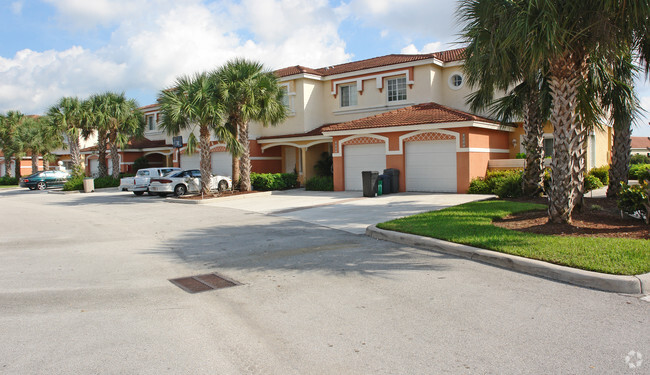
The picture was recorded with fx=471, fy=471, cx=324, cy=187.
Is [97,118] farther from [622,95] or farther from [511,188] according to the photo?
[622,95]

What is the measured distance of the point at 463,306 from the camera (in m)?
5.51

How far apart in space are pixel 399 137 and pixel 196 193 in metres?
10.6

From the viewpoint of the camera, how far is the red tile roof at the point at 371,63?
2484 centimetres

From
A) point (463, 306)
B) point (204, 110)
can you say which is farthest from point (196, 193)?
point (463, 306)

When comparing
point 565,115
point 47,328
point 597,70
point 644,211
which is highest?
point 597,70

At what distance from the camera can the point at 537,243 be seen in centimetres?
794

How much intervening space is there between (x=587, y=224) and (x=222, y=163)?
2439cm

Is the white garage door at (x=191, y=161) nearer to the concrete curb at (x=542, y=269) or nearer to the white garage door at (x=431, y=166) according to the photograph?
the white garage door at (x=431, y=166)

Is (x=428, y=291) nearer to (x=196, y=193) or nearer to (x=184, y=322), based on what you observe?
(x=184, y=322)

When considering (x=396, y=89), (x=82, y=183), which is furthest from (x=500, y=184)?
(x=82, y=183)

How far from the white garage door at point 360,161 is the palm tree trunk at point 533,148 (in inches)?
302

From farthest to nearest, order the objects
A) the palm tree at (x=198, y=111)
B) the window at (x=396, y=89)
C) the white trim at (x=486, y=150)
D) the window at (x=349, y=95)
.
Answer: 1. the window at (x=349, y=95)
2. the window at (x=396, y=89)
3. the palm tree at (x=198, y=111)
4. the white trim at (x=486, y=150)

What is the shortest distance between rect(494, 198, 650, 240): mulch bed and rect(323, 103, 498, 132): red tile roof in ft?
26.6

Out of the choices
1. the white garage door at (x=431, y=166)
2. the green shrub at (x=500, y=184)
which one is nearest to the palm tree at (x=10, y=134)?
the white garage door at (x=431, y=166)
